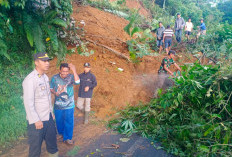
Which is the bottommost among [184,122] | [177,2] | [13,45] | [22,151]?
[22,151]

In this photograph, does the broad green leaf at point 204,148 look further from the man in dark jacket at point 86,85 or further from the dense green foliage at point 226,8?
the dense green foliage at point 226,8

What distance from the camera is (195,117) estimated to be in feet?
12.9

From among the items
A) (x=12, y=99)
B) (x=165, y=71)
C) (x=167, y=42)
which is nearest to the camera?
(x=12, y=99)

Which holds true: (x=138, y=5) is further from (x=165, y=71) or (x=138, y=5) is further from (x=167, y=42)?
(x=165, y=71)

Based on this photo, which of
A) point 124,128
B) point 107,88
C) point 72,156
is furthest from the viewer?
point 107,88

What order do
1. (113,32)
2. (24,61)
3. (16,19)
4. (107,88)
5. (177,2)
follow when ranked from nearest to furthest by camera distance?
(16,19), (24,61), (107,88), (113,32), (177,2)

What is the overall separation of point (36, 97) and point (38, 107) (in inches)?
6.8

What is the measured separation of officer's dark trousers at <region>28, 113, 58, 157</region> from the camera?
10.1 ft

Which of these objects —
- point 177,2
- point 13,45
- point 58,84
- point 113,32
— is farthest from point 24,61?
point 177,2

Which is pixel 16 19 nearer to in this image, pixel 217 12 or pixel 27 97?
pixel 27 97

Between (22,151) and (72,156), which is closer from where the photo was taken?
(72,156)

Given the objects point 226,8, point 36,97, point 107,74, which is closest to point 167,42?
point 107,74

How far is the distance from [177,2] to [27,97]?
69.2 feet

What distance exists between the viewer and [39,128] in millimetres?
3018
